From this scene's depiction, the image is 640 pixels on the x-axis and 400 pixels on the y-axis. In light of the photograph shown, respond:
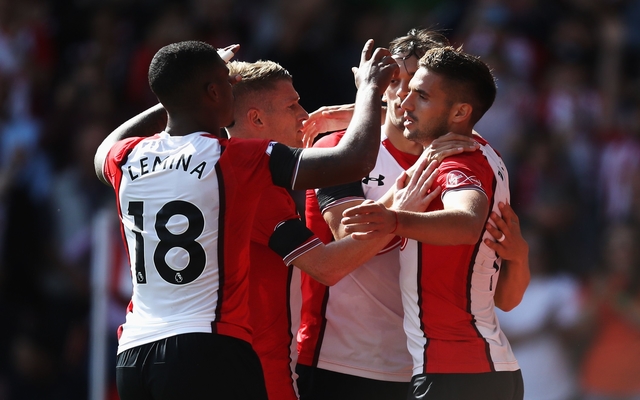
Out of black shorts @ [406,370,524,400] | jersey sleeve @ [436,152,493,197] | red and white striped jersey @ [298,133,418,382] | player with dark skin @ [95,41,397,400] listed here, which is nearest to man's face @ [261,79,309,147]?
red and white striped jersey @ [298,133,418,382]

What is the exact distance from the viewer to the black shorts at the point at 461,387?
146 inches

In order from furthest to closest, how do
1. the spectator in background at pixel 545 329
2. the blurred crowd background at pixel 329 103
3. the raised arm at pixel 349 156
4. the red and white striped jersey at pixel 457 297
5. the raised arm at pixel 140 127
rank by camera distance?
the blurred crowd background at pixel 329 103
the spectator in background at pixel 545 329
the raised arm at pixel 140 127
the red and white striped jersey at pixel 457 297
the raised arm at pixel 349 156

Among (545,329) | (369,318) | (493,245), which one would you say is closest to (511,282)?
(493,245)

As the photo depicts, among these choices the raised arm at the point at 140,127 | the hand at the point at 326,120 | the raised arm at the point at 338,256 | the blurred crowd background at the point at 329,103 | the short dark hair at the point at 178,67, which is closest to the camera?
the short dark hair at the point at 178,67

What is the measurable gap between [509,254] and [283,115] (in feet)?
4.17

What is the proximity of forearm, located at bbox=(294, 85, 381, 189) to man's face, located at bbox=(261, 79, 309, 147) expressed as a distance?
0.81m

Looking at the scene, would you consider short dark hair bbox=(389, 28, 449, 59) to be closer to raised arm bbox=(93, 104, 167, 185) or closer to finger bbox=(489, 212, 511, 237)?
finger bbox=(489, 212, 511, 237)

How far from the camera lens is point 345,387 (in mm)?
4324

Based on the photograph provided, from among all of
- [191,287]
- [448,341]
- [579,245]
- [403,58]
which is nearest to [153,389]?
[191,287]

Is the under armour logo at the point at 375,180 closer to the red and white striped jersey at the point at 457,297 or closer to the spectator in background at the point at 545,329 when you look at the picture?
the red and white striped jersey at the point at 457,297

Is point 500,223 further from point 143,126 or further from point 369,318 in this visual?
point 143,126

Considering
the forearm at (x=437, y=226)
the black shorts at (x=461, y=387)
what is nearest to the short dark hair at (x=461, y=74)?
the forearm at (x=437, y=226)

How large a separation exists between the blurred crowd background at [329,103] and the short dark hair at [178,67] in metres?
4.17

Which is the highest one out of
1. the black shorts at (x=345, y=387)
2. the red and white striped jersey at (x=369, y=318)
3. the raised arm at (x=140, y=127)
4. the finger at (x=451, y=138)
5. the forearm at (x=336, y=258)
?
the finger at (x=451, y=138)
